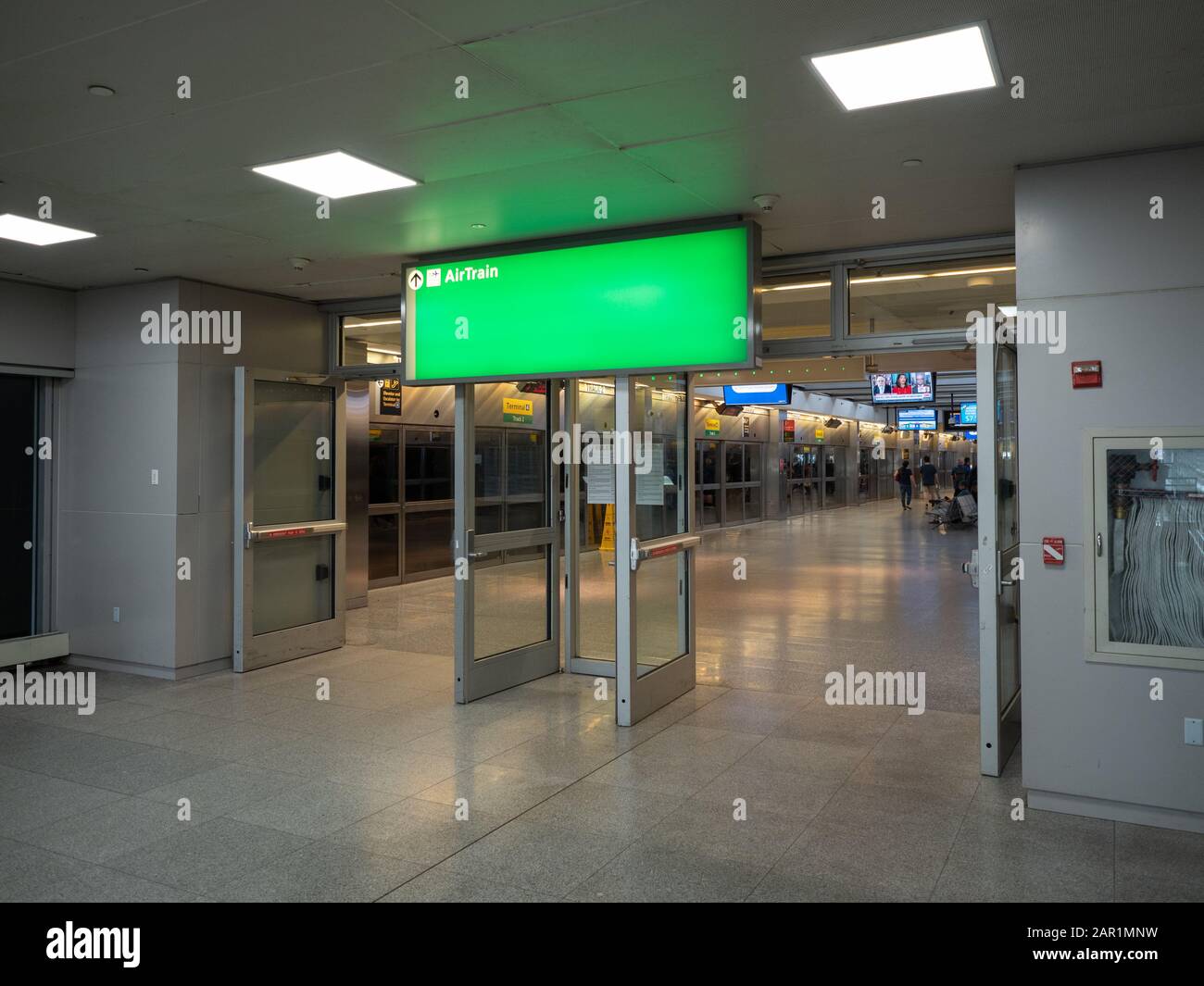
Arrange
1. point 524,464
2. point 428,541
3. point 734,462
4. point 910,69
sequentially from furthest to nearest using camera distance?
point 734,462, point 428,541, point 524,464, point 910,69

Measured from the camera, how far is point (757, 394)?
17.5 meters

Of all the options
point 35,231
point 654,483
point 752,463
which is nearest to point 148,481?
point 35,231

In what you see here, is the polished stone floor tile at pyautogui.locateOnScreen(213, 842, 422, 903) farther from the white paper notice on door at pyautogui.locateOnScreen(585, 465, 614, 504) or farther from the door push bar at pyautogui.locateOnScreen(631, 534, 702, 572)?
the white paper notice on door at pyautogui.locateOnScreen(585, 465, 614, 504)

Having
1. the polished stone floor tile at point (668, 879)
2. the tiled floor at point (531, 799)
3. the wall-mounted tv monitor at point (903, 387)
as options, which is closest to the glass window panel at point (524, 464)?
the tiled floor at point (531, 799)

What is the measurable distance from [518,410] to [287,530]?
2235 mm

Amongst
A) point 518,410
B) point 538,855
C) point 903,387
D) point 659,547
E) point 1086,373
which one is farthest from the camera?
point 903,387

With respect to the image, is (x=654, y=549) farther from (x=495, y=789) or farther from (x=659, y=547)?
(x=495, y=789)

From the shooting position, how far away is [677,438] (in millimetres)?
6172

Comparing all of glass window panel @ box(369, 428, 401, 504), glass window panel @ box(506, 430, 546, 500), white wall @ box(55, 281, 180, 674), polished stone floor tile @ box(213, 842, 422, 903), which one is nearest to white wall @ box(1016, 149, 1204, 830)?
polished stone floor tile @ box(213, 842, 422, 903)

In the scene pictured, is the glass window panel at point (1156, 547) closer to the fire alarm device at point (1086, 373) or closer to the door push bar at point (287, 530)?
the fire alarm device at point (1086, 373)

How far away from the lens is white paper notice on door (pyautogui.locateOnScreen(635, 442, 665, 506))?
574 centimetres

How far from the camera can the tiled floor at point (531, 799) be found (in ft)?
11.1

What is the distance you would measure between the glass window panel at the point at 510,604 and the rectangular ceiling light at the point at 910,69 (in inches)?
156

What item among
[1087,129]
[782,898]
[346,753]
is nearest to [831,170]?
[1087,129]
